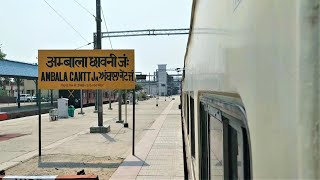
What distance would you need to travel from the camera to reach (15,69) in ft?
119

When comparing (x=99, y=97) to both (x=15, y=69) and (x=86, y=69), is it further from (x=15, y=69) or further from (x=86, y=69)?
(x=15, y=69)

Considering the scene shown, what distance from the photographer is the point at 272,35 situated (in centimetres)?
75

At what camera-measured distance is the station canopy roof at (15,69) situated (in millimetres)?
33247

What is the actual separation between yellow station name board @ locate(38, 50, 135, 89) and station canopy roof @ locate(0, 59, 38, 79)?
70.4ft

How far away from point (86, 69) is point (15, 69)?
26.1m

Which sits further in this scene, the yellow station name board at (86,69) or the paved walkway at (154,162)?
the yellow station name board at (86,69)

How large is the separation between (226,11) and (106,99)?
63.3m

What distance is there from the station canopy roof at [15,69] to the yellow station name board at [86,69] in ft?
70.4

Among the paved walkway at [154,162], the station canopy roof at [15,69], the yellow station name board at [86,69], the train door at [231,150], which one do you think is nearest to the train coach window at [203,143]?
the train door at [231,150]

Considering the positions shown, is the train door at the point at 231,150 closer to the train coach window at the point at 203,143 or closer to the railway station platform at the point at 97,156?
the train coach window at the point at 203,143

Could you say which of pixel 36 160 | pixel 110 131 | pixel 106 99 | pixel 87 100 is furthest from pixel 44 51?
pixel 106 99

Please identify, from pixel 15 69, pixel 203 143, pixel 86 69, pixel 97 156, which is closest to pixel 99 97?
pixel 86 69

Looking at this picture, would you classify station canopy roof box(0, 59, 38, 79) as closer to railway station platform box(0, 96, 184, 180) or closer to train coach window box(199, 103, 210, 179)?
railway station platform box(0, 96, 184, 180)

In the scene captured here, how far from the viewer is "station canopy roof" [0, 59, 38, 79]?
1309 inches
